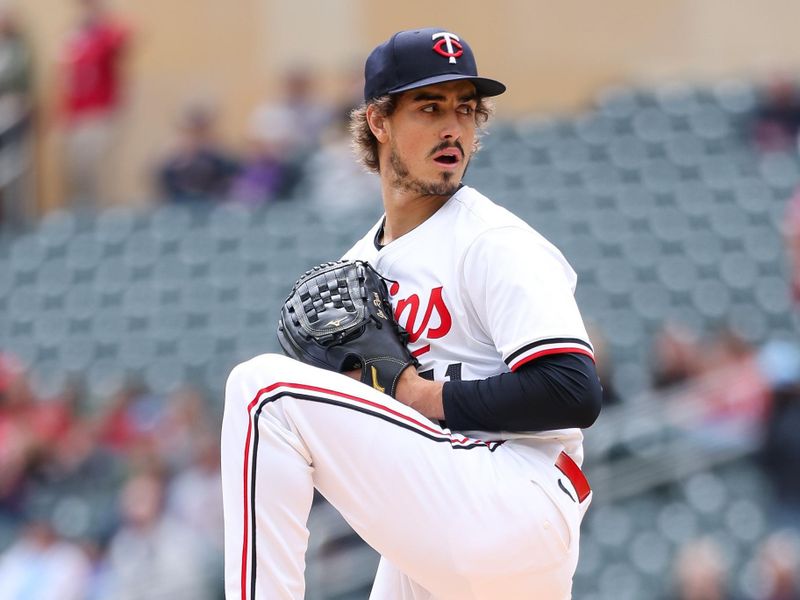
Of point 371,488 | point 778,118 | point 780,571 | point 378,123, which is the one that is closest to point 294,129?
point 778,118

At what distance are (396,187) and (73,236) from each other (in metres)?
7.15

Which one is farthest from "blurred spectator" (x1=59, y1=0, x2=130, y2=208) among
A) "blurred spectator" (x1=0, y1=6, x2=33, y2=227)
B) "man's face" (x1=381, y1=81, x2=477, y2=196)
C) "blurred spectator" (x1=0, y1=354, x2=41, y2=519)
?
"man's face" (x1=381, y1=81, x2=477, y2=196)

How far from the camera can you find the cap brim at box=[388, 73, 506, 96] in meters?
2.60

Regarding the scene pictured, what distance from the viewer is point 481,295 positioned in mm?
2535

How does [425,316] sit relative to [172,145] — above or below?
above

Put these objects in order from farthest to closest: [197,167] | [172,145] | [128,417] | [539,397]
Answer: [172,145] → [197,167] → [128,417] → [539,397]

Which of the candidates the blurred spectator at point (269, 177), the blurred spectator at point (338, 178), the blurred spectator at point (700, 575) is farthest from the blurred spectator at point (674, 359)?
the blurred spectator at point (269, 177)

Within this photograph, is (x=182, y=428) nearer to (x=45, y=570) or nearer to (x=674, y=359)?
(x=45, y=570)

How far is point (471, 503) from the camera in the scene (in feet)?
8.08

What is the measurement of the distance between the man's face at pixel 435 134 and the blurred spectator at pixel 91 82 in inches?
286

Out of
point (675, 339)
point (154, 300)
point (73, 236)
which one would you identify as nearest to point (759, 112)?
point (675, 339)

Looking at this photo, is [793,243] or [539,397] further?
[793,243]

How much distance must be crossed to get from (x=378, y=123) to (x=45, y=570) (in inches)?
168

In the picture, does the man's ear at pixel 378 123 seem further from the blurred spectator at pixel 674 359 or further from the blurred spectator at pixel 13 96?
the blurred spectator at pixel 13 96
